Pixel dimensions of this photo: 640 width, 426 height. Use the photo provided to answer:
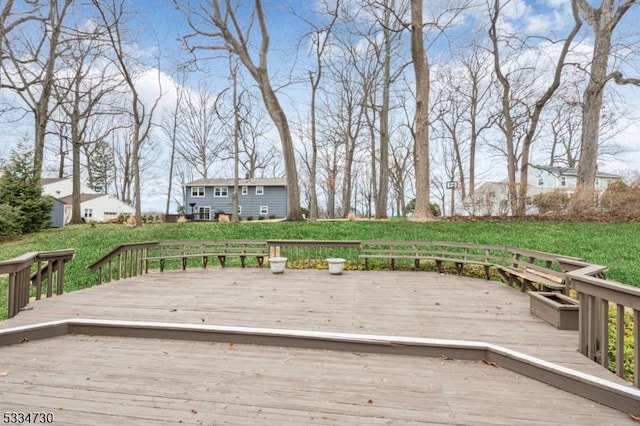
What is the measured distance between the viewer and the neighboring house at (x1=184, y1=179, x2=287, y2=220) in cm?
2808

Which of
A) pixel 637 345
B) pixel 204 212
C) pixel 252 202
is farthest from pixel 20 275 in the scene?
pixel 204 212

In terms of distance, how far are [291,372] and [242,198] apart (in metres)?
26.5

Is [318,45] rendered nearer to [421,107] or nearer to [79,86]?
[421,107]

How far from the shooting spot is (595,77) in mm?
13219

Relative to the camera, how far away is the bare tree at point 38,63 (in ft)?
52.1

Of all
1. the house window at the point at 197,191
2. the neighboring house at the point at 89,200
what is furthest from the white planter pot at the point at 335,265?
the neighboring house at the point at 89,200

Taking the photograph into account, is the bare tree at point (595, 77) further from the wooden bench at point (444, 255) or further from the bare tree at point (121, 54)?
the bare tree at point (121, 54)

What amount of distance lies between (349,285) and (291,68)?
12004 mm

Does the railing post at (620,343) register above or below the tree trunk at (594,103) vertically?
below

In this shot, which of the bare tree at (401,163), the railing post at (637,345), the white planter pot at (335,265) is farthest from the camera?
the bare tree at (401,163)

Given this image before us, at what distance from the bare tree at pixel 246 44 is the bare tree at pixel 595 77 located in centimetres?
1146

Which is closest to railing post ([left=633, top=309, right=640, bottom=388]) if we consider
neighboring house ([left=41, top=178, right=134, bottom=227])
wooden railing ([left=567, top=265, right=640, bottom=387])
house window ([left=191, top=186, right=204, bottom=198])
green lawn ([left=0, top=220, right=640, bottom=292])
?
wooden railing ([left=567, top=265, right=640, bottom=387])

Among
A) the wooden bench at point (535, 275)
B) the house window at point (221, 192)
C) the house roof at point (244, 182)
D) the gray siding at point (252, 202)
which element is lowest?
the wooden bench at point (535, 275)

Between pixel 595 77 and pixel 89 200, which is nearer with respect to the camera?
pixel 595 77
